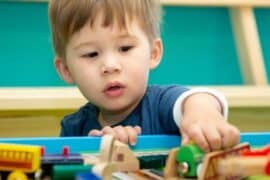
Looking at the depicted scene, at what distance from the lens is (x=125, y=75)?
0.65 meters

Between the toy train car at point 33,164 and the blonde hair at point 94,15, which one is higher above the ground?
the blonde hair at point 94,15

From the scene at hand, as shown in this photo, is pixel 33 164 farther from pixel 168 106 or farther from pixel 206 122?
pixel 168 106

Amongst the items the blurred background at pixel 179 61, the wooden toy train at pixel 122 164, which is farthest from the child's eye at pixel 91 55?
the blurred background at pixel 179 61

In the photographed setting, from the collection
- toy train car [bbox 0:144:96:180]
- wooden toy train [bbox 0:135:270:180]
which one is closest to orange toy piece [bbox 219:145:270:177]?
wooden toy train [bbox 0:135:270:180]

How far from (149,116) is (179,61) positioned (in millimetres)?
783

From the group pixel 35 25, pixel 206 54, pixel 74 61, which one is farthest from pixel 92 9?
pixel 206 54

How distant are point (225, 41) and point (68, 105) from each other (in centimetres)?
55

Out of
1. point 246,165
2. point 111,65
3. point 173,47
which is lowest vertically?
point 246,165

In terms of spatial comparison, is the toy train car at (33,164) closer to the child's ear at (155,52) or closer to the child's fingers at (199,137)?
the child's fingers at (199,137)

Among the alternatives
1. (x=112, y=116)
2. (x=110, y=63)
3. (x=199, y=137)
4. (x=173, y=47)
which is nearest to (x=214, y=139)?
(x=199, y=137)

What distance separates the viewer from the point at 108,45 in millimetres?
636

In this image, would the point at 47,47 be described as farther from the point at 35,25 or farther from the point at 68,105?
the point at 68,105

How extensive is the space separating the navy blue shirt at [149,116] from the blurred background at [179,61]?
0.35 meters

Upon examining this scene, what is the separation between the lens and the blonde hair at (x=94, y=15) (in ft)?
2.21
